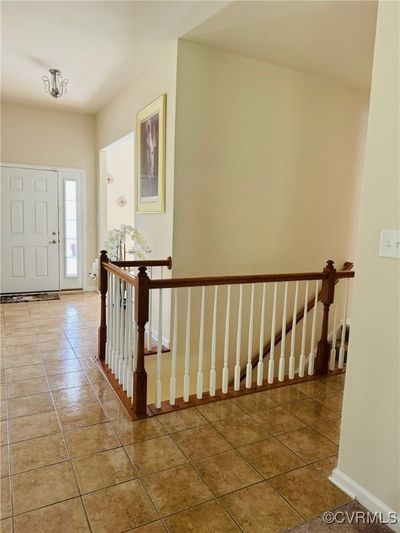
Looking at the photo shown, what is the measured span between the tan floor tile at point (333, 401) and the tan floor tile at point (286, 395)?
0.45ft

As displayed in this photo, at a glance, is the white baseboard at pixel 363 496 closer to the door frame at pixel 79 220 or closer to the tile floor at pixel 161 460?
the tile floor at pixel 161 460

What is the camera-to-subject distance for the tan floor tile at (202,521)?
5.37ft

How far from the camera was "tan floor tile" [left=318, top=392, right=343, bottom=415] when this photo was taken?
8.86 ft

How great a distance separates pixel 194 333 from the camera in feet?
12.1

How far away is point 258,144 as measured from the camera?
3.81 meters

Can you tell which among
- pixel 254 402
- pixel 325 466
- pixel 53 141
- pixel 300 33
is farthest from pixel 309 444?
pixel 53 141

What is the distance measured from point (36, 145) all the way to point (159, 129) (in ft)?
9.80

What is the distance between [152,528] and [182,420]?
2.81 feet

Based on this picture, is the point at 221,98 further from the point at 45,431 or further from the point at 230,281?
the point at 45,431

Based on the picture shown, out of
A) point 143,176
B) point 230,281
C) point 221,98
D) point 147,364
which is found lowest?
point 147,364

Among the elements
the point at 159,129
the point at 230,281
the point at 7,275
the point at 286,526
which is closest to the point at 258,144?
the point at 159,129

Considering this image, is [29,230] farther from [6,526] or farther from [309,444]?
[309,444]

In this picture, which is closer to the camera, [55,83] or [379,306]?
[379,306]

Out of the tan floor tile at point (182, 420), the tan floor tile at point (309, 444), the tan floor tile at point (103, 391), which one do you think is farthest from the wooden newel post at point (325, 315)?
the tan floor tile at point (103, 391)
